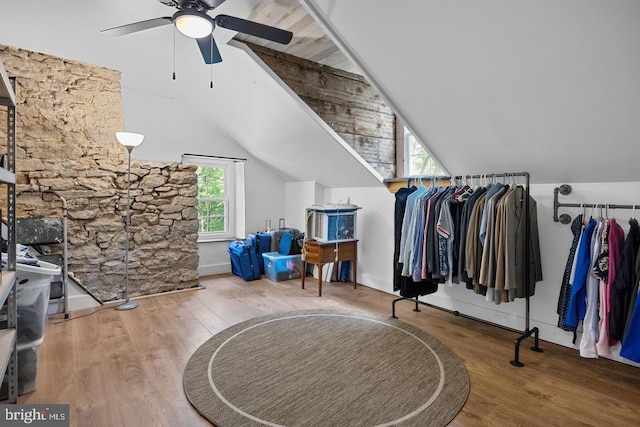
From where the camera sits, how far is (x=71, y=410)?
71.7 inches

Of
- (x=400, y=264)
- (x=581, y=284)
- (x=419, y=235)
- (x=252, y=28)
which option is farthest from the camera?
(x=400, y=264)

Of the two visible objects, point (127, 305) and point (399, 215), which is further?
point (127, 305)

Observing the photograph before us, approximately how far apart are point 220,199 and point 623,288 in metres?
4.61

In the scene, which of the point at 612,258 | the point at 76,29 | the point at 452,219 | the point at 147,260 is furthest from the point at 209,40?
the point at 612,258

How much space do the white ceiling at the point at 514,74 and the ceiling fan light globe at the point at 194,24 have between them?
2.24 ft

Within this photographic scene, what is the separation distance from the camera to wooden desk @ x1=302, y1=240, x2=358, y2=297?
3869 mm

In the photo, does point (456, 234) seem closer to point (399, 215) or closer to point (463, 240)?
point (463, 240)

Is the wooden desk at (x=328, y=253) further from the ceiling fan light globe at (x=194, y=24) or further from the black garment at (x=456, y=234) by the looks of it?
the ceiling fan light globe at (x=194, y=24)

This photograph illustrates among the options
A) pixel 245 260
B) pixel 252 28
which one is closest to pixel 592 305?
pixel 252 28

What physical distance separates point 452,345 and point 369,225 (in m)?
1.90

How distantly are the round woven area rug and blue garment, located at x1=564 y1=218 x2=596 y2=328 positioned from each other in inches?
32.2

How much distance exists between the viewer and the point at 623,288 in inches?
81.4

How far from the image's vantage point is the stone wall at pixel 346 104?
3.26m

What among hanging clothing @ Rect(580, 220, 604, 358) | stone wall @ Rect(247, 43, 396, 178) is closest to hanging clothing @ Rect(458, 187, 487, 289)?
hanging clothing @ Rect(580, 220, 604, 358)
